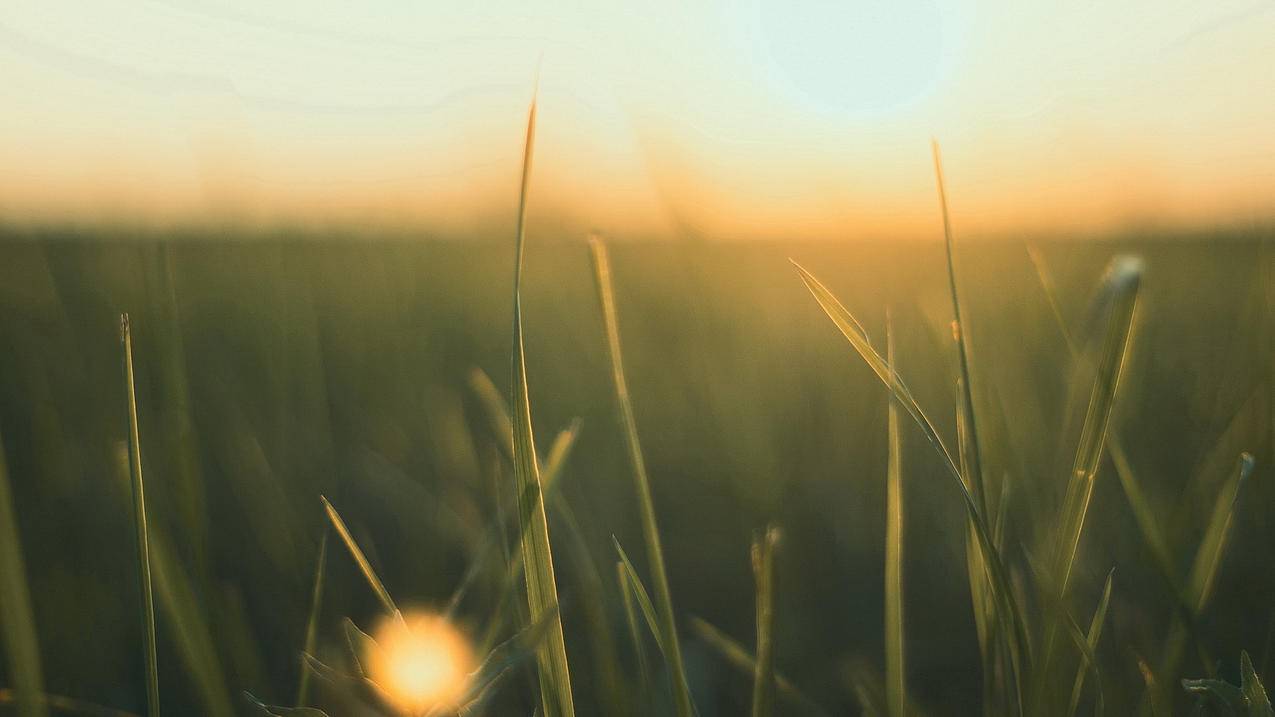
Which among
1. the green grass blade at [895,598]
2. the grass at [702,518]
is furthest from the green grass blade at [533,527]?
the green grass blade at [895,598]

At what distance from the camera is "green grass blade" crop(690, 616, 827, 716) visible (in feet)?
1.09

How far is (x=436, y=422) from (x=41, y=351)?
47cm

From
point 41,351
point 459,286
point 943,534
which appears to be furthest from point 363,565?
point 459,286

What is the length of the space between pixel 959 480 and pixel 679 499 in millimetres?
424

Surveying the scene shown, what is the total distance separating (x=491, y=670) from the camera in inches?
8.3

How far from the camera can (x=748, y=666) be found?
0.36m

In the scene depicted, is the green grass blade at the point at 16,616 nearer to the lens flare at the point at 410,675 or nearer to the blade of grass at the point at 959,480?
the lens flare at the point at 410,675

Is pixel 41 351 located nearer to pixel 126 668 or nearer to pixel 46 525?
pixel 46 525

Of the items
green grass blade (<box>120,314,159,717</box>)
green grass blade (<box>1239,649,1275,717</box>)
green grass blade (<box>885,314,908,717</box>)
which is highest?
green grass blade (<box>120,314,159,717</box>)

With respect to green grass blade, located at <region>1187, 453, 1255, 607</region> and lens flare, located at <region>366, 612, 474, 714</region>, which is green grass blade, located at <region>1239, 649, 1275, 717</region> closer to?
green grass blade, located at <region>1187, 453, 1255, 607</region>

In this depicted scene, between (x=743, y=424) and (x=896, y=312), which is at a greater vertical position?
(x=896, y=312)

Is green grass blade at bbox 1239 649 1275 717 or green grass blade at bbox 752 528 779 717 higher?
green grass blade at bbox 752 528 779 717

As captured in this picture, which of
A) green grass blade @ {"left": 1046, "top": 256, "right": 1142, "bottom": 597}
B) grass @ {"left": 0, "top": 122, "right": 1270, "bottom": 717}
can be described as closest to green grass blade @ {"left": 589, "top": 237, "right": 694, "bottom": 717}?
grass @ {"left": 0, "top": 122, "right": 1270, "bottom": 717}

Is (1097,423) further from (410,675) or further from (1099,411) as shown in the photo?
(410,675)
